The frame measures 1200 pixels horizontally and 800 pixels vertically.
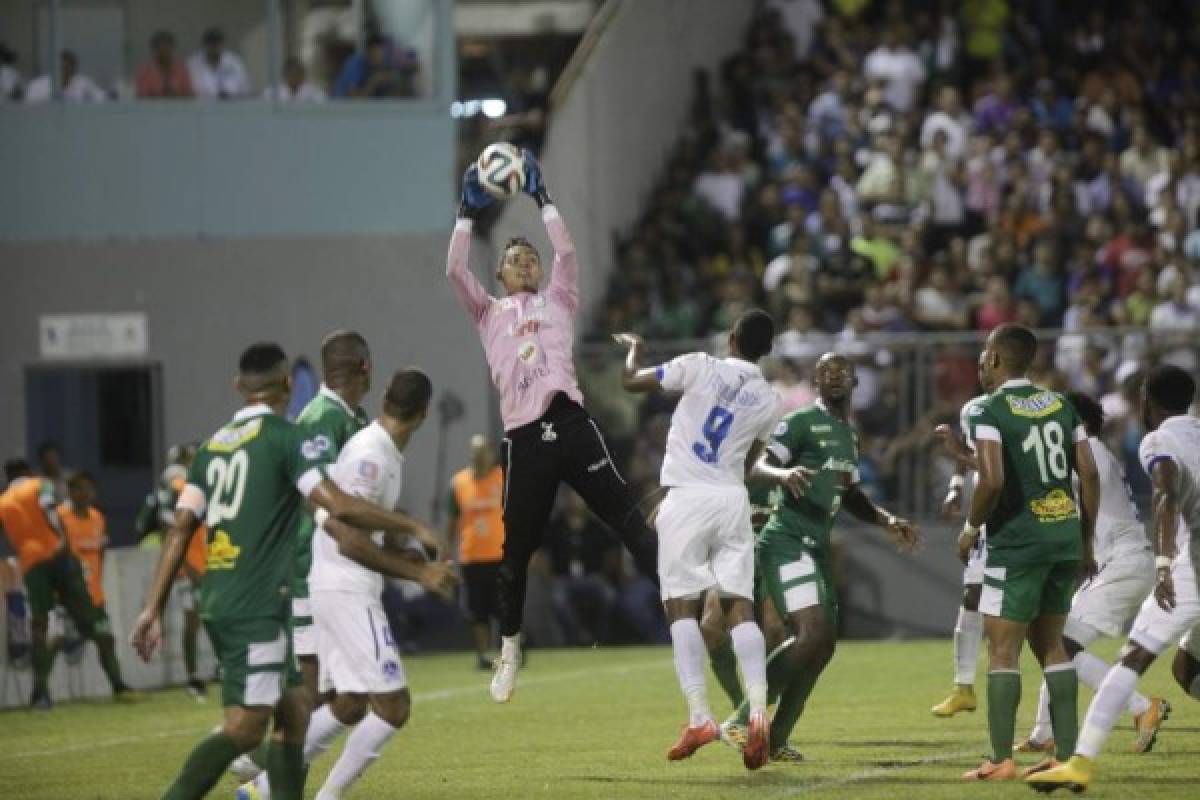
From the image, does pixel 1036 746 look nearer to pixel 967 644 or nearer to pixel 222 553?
pixel 967 644

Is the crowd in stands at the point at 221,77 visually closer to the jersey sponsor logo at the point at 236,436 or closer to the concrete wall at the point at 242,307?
the concrete wall at the point at 242,307

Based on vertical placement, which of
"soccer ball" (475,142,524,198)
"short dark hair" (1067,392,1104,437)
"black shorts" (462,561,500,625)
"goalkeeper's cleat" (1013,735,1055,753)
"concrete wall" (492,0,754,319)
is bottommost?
"black shorts" (462,561,500,625)

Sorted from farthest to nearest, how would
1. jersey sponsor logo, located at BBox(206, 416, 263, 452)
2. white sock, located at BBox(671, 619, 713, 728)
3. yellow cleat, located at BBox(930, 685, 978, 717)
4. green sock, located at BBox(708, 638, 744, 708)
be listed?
yellow cleat, located at BBox(930, 685, 978, 717), green sock, located at BBox(708, 638, 744, 708), white sock, located at BBox(671, 619, 713, 728), jersey sponsor logo, located at BBox(206, 416, 263, 452)

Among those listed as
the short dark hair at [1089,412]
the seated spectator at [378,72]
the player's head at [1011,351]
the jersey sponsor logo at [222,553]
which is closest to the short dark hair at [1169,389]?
the player's head at [1011,351]

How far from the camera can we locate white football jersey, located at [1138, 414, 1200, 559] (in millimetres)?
11938

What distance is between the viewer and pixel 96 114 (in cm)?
2641

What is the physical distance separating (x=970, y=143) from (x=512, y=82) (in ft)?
18.7

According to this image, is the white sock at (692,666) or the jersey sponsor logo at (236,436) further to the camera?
the white sock at (692,666)

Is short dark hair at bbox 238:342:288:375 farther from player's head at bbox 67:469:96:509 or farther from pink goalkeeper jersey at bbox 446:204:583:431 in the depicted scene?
player's head at bbox 67:469:96:509

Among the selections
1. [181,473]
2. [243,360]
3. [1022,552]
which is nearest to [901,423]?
[181,473]

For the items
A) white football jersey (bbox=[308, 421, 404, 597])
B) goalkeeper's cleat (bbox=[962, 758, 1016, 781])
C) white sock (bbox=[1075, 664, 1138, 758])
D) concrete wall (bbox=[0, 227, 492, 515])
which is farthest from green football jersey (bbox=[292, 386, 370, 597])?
concrete wall (bbox=[0, 227, 492, 515])

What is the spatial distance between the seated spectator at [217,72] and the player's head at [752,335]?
14.5 meters

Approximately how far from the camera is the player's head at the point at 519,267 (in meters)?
14.1

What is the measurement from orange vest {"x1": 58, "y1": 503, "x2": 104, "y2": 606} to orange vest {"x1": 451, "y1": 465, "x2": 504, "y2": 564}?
3.69 metres
